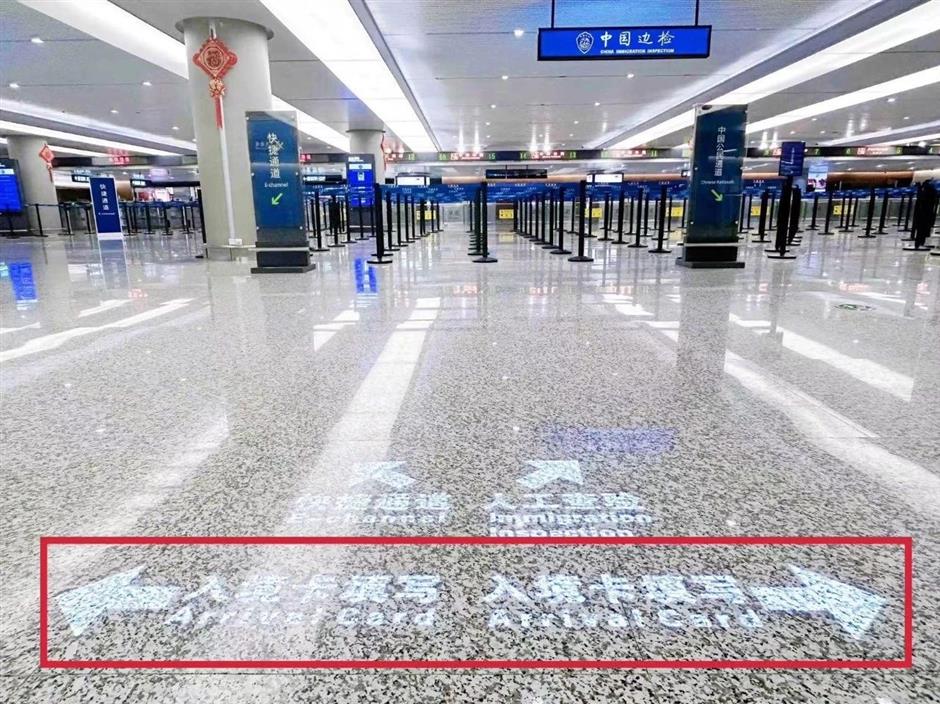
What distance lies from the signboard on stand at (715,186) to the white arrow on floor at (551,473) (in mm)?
6368

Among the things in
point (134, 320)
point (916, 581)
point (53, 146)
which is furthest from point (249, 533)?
point (53, 146)

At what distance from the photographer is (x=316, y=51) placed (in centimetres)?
973

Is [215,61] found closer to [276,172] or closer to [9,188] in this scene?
[276,172]

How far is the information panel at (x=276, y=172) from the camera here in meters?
6.93

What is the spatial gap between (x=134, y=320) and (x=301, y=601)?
4081 mm

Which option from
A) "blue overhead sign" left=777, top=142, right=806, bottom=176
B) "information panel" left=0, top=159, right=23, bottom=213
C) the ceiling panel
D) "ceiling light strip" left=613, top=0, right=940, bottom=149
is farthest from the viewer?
"information panel" left=0, top=159, right=23, bottom=213

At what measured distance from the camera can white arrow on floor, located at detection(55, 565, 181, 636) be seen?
3.74 feet

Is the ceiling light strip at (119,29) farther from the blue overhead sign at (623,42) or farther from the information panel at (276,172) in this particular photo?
the blue overhead sign at (623,42)

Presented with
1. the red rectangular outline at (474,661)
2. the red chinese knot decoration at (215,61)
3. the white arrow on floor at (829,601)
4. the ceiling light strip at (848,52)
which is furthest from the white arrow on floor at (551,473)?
the ceiling light strip at (848,52)

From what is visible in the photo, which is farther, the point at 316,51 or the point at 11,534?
the point at 316,51

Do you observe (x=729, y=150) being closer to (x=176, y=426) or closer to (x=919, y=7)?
(x=919, y=7)

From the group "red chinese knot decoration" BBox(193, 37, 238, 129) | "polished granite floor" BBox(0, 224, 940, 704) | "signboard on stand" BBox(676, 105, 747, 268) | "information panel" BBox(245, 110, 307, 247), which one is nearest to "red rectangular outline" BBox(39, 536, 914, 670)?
"polished granite floor" BBox(0, 224, 940, 704)

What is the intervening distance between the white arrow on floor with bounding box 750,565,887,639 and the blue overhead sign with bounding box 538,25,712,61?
6875mm

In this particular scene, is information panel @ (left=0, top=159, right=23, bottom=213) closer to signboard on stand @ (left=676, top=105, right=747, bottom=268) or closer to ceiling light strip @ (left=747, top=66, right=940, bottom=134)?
signboard on stand @ (left=676, top=105, right=747, bottom=268)
